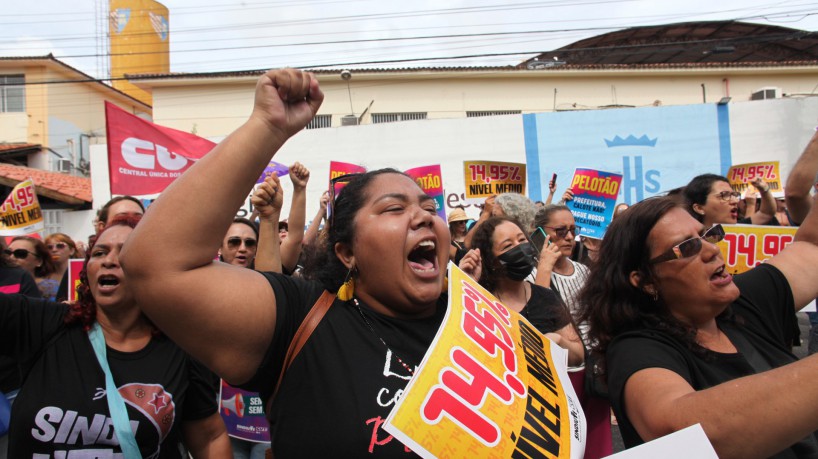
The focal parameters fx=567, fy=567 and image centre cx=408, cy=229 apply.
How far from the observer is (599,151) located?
16281mm

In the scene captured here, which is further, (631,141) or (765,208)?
(631,141)

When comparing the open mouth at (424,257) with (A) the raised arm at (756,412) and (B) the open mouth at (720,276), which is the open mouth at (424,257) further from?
(B) the open mouth at (720,276)

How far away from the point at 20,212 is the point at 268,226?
5.73 meters

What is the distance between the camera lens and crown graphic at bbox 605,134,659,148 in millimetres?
16172

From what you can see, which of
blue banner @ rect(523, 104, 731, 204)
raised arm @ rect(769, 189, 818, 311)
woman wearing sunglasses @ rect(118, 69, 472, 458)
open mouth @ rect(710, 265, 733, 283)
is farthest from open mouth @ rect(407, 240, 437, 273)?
blue banner @ rect(523, 104, 731, 204)

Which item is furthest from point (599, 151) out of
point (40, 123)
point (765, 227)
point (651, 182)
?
point (40, 123)

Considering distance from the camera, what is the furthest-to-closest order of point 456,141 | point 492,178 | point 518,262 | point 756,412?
point 456,141, point 492,178, point 518,262, point 756,412

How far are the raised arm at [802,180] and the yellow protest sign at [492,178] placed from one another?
499 cm

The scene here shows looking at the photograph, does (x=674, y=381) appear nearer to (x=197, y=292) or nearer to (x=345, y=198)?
(x=345, y=198)

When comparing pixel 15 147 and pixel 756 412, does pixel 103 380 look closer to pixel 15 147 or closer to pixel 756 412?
pixel 756 412

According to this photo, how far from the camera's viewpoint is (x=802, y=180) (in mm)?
2869

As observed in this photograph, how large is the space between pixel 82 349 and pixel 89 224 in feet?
58.7

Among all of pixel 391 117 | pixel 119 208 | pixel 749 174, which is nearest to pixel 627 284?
pixel 119 208

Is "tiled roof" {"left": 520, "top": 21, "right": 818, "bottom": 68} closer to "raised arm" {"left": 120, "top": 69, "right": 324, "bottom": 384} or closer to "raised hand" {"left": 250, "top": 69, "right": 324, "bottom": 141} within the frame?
"raised hand" {"left": 250, "top": 69, "right": 324, "bottom": 141}
